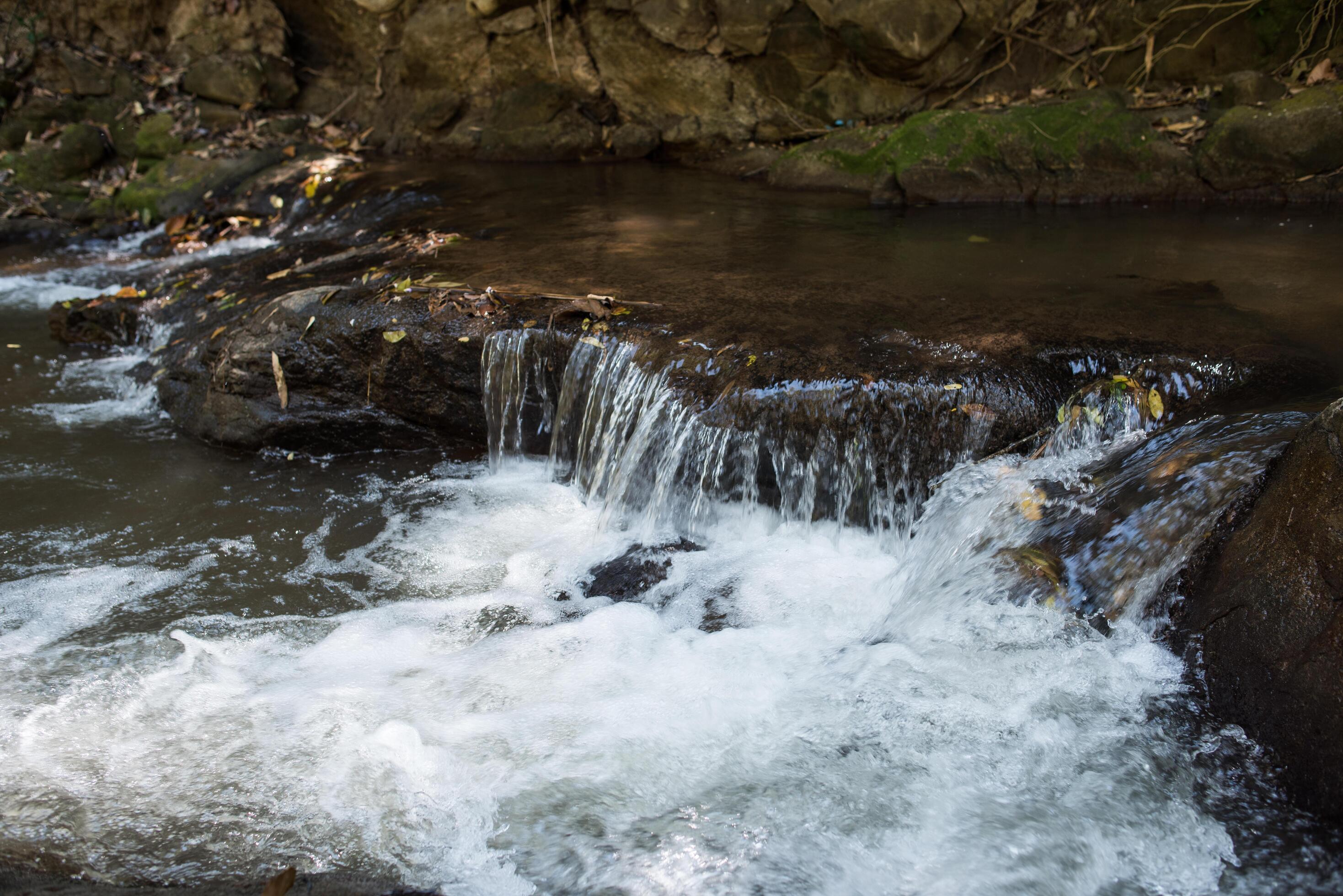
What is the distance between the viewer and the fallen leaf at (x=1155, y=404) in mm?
3738

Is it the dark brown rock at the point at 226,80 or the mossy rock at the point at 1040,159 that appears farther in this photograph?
the dark brown rock at the point at 226,80

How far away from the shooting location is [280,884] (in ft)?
7.27

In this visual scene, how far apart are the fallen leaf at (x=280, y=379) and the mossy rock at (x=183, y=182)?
481cm

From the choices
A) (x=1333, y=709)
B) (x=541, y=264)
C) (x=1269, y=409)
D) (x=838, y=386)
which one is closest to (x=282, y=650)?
(x=838, y=386)

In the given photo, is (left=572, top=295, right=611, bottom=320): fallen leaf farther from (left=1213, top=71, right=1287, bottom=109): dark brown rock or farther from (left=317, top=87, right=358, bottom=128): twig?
(left=317, top=87, right=358, bottom=128): twig

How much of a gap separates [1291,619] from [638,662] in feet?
6.40

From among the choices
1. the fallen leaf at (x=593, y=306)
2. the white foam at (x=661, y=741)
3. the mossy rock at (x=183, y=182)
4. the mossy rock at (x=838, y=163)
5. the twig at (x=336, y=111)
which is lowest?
the white foam at (x=661, y=741)

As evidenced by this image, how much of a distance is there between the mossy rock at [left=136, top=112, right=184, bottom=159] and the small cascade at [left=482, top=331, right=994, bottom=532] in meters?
7.37

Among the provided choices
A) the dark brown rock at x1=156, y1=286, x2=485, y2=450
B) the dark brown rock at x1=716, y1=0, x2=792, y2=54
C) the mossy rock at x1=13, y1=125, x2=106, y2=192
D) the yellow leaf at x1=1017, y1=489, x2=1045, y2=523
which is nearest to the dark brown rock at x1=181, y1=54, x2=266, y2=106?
the mossy rock at x1=13, y1=125, x2=106, y2=192

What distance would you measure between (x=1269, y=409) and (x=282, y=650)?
3634 millimetres

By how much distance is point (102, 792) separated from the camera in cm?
262

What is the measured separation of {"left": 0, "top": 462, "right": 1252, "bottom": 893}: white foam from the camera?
7.88 feet

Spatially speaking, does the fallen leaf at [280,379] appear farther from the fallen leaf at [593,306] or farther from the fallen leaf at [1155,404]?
the fallen leaf at [1155,404]

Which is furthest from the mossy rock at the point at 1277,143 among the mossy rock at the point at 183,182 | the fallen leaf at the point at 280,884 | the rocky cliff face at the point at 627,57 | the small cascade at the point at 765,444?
the mossy rock at the point at 183,182
